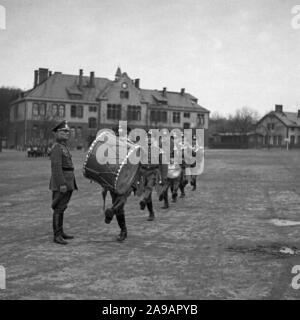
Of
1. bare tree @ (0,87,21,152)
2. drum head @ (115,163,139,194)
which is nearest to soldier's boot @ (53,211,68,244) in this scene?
drum head @ (115,163,139,194)

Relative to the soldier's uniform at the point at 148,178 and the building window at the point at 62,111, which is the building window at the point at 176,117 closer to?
the building window at the point at 62,111

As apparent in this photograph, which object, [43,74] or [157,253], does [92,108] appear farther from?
[157,253]

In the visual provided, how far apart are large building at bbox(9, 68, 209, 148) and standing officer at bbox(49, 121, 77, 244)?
5159 cm

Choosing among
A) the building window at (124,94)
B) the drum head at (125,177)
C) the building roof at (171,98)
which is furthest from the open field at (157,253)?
the building roof at (171,98)

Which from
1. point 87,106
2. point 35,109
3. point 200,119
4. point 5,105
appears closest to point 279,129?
point 200,119

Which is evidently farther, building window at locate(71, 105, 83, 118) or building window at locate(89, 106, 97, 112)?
building window at locate(89, 106, 97, 112)

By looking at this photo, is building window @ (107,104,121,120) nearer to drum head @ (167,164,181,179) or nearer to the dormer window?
the dormer window

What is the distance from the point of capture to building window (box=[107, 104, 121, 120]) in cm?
6781

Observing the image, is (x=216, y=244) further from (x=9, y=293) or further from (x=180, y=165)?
(x=180, y=165)

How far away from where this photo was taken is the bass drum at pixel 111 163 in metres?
8.01

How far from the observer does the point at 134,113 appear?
69.7 m

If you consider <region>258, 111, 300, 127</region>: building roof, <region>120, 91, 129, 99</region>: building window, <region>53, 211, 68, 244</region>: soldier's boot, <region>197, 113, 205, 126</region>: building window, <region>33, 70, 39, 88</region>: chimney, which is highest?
<region>33, 70, 39, 88</region>: chimney
